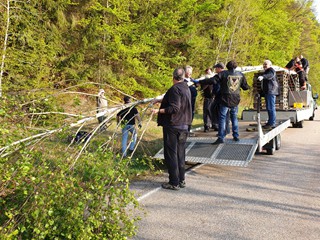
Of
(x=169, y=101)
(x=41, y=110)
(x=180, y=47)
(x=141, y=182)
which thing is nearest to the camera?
(x=41, y=110)

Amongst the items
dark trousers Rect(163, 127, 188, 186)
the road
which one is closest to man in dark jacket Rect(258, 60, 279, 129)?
the road

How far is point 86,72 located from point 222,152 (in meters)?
9.23

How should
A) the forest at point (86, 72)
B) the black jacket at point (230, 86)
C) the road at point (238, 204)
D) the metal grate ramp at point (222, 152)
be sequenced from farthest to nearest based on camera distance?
the black jacket at point (230, 86)
the metal grate ramp at point (222, 152)
the road at point (238, 204)
the forest at point (86, 72)

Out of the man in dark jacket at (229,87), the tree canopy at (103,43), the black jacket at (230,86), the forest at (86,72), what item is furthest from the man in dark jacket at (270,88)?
the tree canopy at (103,43)

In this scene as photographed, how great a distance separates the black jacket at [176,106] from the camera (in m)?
4.73

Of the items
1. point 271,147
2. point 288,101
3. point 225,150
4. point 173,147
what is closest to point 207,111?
point 271,147

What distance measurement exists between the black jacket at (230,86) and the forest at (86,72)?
2.50 meters

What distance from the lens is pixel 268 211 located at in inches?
163

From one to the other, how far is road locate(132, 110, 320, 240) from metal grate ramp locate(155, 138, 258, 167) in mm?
368

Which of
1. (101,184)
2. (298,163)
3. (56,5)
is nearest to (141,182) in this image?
(101,184)

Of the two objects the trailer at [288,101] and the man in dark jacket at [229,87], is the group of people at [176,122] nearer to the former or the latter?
the man in dark jacket at [229,87]

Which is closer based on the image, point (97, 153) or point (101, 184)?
point (101, 184)

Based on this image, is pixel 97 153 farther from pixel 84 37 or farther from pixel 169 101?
pixel 84 37

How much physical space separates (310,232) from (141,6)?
11779 millimetres
